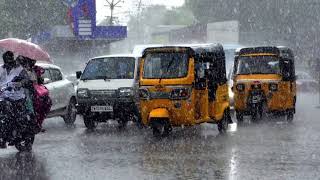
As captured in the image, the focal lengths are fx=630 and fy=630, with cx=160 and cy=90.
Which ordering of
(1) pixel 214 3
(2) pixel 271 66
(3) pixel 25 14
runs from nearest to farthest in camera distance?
(2) pixel 271 66, (3) pixel 25 14, (1) pixel 214 3

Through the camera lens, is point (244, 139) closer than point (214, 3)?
Yes

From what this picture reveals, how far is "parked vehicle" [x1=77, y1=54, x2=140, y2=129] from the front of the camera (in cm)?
1512

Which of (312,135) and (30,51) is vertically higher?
(30,51)

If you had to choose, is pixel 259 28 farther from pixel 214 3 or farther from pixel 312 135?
pixel 312 135

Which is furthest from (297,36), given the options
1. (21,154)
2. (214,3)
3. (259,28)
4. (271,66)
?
(21,154)

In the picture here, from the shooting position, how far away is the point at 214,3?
70.9 metres

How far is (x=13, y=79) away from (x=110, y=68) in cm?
522

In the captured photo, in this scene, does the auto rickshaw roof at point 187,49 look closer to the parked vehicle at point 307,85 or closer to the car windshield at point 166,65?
the car windshield at point 166,65

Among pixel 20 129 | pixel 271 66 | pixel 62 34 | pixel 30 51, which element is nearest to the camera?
pixel 20 129

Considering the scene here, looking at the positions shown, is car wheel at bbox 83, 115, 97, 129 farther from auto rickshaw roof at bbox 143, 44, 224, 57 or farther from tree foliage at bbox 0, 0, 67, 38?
tree foliage at bbox 0, 0, 67, 38

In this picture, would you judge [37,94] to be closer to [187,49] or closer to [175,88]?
[175,88]

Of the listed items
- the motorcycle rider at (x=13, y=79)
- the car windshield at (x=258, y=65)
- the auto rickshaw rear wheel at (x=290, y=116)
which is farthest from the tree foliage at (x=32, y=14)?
the motorcycle rider at (x=13, y=79)

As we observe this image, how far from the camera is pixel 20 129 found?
36.0ft

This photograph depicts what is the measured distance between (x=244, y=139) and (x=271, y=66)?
17.3ft
